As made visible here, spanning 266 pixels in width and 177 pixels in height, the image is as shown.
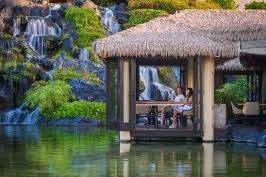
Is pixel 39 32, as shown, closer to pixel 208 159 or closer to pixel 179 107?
pixel 179 107

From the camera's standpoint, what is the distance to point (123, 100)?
50.4ft

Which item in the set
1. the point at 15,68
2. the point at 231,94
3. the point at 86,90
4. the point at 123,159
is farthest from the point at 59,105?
the point at 123,159

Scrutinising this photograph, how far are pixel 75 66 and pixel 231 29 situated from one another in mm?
12436

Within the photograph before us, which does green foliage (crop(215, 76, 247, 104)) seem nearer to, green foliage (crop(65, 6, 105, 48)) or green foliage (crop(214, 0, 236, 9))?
green foliage (crop(65, 6, 105, 48))

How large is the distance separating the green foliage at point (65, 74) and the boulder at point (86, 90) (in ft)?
0.94

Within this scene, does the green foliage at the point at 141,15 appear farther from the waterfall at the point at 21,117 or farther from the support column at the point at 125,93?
the support column at the point at 125,93

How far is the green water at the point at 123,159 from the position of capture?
9.83 m

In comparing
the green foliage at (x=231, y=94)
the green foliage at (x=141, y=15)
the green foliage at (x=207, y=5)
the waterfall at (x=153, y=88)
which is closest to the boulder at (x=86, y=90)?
the waterfall at (x=153, y=88)

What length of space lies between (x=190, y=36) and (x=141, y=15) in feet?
66.7

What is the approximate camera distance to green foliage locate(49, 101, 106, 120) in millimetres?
24828

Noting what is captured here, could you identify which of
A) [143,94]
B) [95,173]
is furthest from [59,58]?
[95,173]

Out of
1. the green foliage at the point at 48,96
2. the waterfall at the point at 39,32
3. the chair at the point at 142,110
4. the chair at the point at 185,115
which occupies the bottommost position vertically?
the chair at the point at 185,115

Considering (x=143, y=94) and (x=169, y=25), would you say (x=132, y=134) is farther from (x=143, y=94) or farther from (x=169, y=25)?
(x=143, y=94)

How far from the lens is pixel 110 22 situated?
34875 mm
